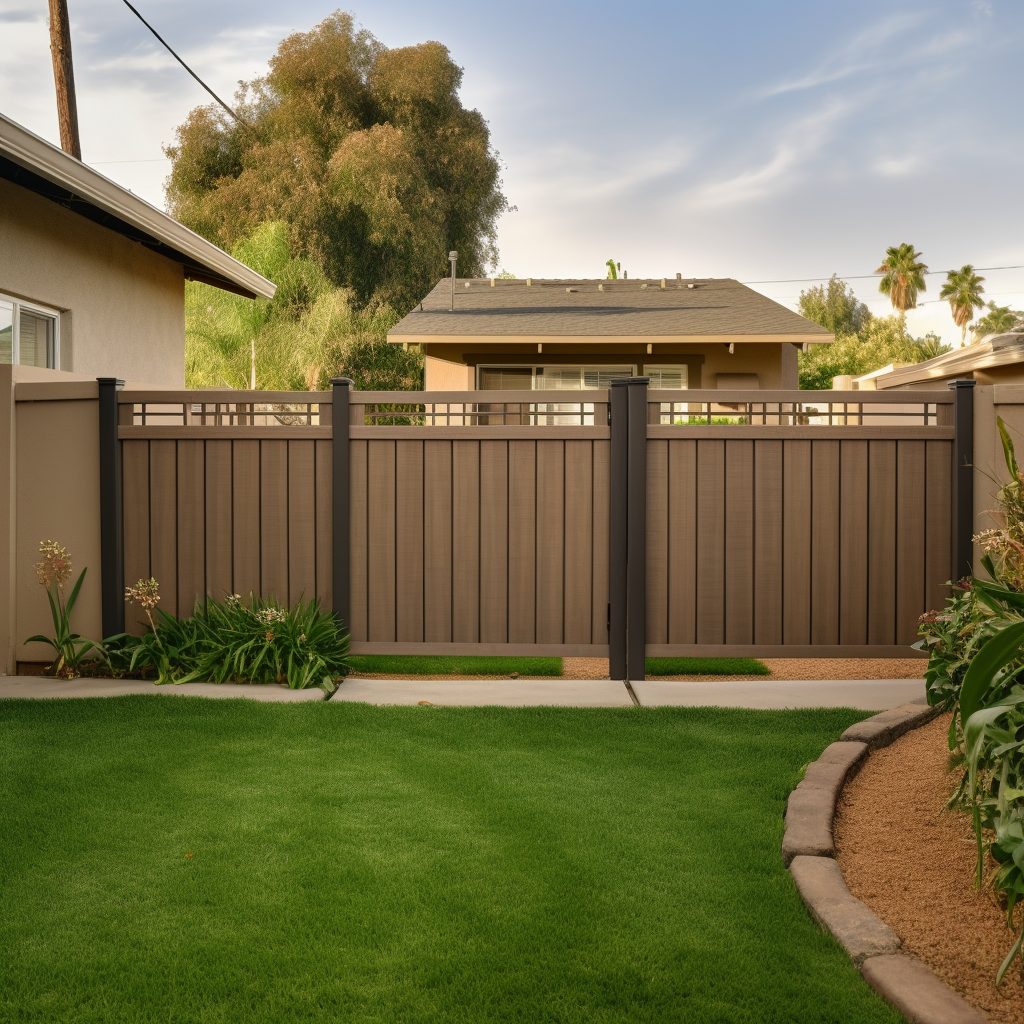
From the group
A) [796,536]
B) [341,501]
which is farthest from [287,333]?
[796,536]

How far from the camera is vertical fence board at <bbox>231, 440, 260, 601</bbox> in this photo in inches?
230

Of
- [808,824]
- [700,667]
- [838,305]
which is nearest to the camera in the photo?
[808,824]

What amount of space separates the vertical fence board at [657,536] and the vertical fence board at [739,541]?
0.35 m

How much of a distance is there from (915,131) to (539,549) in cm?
3533

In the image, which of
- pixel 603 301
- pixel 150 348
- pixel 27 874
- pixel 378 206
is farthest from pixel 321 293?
pixel 27 874

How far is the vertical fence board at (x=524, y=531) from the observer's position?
18.8ft

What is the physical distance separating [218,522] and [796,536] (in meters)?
3.43

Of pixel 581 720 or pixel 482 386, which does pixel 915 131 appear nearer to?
pixel 482 386

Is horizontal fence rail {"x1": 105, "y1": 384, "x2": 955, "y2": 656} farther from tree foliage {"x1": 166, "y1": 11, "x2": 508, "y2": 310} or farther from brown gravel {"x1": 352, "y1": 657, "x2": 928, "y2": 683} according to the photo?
tree foliage {"x1": 166, "y1": 11, "x2": 508, "y2": 310}

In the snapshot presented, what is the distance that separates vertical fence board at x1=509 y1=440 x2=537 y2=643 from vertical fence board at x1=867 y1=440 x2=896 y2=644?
76.8 inches

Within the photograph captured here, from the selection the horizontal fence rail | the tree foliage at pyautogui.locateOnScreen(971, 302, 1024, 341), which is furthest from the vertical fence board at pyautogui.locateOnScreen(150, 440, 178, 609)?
the tree foliage at pyautogui.locateOnScreen(971, 302, 1024, 341)

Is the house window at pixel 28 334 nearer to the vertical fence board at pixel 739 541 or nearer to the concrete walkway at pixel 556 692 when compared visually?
the concrete walkway at pixel 556 692

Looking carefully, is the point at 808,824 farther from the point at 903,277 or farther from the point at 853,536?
the point at 903,277

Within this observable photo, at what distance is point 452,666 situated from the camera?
664 centimetres
